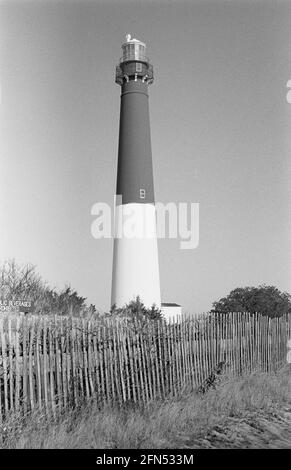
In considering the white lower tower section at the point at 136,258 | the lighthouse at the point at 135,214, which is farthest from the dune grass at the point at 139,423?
the lighthouse at the point at 135,214

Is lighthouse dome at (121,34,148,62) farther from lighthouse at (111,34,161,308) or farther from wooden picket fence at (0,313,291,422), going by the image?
wooden picket fence at (0,313,291,422)

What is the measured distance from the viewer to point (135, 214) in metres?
21.5

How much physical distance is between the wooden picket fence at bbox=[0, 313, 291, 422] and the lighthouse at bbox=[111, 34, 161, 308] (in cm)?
1037

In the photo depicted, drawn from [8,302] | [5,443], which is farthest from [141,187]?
[5,443]

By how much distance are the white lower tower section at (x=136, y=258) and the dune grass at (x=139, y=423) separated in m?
12.4

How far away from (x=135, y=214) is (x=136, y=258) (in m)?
1.96

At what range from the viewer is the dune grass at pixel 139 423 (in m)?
5.47

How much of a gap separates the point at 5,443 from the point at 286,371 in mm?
8785

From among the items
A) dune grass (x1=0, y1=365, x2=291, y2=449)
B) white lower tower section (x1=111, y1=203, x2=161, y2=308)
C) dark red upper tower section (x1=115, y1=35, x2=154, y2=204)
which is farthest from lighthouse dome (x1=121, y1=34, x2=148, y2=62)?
dune grass (x1=0, y1=365, x2=291, y2=449)

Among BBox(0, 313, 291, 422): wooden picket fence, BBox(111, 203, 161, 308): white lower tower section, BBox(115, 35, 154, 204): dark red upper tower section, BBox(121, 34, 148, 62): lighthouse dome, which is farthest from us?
BBox(121, 34, 148, 62): lighthouse dome

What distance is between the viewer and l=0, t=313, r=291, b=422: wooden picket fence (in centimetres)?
578

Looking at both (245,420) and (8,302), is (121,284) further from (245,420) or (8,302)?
(245,420)

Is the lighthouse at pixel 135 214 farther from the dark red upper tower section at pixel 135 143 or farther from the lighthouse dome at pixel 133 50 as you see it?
the lighthouse dome at pixel 133 50
